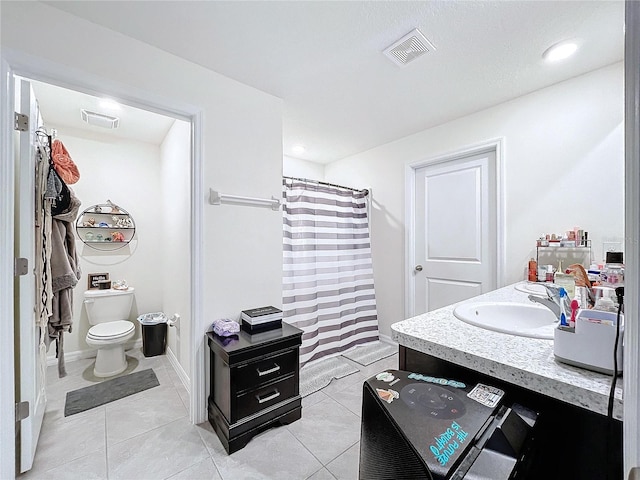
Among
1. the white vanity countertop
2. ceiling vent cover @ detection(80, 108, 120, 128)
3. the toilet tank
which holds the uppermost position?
ceiling vent cover @ detection(80, 108, 120, 128)

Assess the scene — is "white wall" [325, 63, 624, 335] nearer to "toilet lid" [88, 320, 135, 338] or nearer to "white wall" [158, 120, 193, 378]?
"white wall" [158, 120, 193, 378]

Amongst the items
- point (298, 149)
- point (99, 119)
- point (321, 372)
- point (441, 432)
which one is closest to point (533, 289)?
point (441, 432)

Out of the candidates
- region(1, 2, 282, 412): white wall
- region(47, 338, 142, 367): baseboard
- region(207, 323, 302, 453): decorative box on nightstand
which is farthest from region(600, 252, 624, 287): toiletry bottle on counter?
region(47, 338, 142, 367): baseboard

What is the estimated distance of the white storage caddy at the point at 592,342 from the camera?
0.63 m

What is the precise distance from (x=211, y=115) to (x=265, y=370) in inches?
65.0

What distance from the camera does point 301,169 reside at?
3.62m

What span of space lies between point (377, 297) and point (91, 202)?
3180mm

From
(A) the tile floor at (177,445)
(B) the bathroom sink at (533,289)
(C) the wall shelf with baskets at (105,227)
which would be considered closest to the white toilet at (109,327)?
(A) the tile floor at (177,445)

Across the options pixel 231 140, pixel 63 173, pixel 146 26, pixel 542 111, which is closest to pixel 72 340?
pixel 63 173

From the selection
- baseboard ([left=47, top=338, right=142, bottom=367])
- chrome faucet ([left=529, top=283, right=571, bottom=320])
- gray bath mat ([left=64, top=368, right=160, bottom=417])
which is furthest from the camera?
baseboard ([left=47, top=338, right=142, bottom=367])

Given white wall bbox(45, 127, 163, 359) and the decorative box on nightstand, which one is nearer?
the decorative box on nightstand

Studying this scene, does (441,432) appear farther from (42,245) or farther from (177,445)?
(42,245)

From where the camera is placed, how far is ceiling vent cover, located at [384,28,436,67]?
151cm

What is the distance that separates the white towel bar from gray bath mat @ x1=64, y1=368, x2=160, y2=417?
162 centimetres
